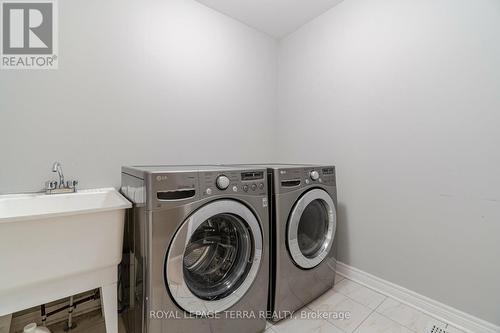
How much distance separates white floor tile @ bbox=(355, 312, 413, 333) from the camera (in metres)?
1.20

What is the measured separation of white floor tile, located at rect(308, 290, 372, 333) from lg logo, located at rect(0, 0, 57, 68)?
2.33m

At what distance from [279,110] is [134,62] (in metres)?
1.46

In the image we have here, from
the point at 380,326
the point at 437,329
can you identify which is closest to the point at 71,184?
the point at 380,326

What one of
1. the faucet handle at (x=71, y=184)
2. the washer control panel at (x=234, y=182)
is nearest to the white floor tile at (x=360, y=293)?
the washer control panel at (x=234, y=182)

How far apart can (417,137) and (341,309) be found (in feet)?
4.08

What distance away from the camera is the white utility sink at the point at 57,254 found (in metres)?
0.79

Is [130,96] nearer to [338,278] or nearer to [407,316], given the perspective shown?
[338,278]

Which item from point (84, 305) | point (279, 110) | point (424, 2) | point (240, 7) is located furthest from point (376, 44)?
Result: point (84, 305)

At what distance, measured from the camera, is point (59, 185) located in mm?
1255

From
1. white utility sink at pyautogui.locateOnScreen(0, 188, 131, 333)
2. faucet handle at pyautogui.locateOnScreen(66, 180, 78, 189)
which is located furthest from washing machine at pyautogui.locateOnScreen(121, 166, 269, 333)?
faucet handle at pyautogui.locateOnScreen(66, 180, 78, 189)

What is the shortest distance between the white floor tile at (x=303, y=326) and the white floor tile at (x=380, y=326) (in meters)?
0.16

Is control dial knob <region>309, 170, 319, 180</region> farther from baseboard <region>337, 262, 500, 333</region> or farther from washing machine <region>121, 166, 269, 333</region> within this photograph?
baseboard <region>337, 262, 500, 333</region>

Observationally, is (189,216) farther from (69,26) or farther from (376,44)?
(376,44)

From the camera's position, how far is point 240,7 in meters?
1.86
